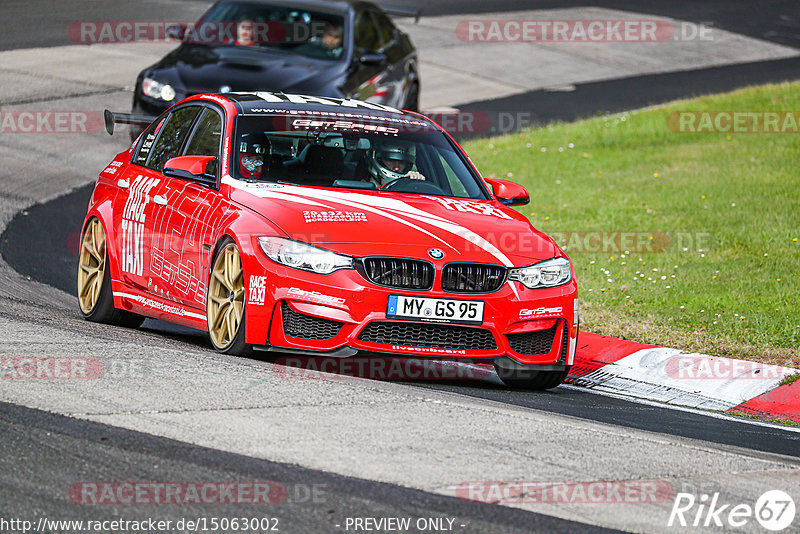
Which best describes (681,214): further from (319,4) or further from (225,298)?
(225,298)

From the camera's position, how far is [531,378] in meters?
8.25

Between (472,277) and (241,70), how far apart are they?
712cm

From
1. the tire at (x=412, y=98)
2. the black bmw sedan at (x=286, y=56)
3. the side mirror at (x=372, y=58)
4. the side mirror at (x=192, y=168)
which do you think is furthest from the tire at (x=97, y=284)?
the tire at (x=412, y=98)

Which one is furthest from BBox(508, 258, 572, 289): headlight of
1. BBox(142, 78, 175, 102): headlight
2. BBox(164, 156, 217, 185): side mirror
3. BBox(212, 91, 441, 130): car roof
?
BBox(142, 78, 175, 102): headlight

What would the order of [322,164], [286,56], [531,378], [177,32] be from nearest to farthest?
1. [531,378]
2. [322,164]
3. [286,56]
4. [177,32]

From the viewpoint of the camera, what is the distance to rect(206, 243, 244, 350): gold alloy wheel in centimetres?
764

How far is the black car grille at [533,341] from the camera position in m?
7.78

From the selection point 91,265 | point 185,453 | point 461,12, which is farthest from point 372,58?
point 461,12

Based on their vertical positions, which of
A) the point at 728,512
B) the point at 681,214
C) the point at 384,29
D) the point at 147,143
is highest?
the point at 147,143

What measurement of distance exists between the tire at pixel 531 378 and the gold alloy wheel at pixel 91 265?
115 inches

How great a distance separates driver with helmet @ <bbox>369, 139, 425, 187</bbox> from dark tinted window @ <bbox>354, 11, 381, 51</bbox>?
695cm

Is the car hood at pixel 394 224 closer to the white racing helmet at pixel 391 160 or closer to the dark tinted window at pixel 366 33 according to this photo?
the white racing helmet at pixel 391 160

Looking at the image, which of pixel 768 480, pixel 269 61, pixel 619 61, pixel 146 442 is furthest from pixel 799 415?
pixel 619 61

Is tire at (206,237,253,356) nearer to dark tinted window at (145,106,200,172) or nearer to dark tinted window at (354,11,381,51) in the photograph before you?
dark tinted window at (145,106,200,172)
